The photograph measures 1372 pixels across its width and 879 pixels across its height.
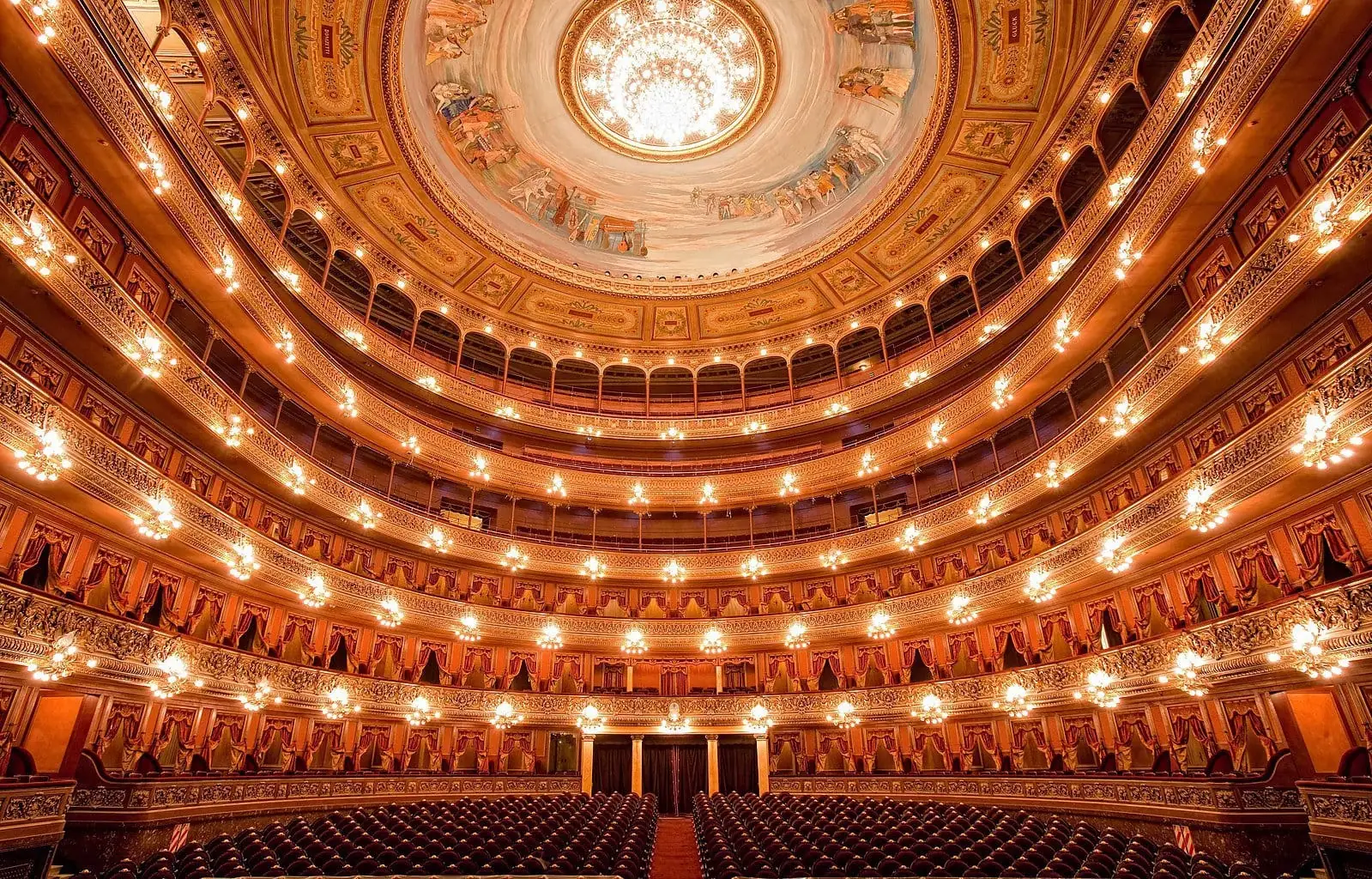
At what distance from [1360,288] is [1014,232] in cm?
1242

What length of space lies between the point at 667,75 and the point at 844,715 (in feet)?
74.4

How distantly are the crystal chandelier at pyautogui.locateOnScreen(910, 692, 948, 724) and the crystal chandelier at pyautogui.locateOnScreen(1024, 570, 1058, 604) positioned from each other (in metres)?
4.38

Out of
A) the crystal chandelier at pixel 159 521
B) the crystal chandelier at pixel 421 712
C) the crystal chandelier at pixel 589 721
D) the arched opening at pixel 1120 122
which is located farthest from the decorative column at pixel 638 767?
the arched opening at pixel 1120 122

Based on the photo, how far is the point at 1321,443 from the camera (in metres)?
11.0

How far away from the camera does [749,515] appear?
28.2 m

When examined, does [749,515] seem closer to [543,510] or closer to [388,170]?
[543,510]

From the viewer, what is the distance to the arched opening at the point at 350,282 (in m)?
25.7

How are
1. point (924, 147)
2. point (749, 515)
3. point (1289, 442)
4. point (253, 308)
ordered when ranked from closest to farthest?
1. point (1289, 442)
2. point (253, 308)
3. point (924, 147)
4. point (749, 515)

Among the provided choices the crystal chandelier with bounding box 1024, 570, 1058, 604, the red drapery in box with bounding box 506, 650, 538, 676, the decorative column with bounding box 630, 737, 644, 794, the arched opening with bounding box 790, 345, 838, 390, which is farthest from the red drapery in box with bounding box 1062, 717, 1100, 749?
the red drapery in box with bounding box 506, 650, 538, 676

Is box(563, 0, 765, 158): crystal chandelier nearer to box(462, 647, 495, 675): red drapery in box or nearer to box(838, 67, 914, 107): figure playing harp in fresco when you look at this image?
box(838, 67, 914, 107): figure playing harp in fresco

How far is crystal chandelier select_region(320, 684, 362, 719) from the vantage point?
1959cm

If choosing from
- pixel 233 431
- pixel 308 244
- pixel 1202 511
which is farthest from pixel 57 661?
pixel 1202 511

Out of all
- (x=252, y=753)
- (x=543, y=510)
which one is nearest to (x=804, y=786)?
(x=543, y=510)

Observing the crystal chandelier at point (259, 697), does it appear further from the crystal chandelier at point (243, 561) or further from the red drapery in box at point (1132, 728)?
the red drapery in box at point (1132, 728)
